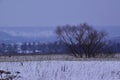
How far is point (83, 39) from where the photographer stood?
4112 centimetres

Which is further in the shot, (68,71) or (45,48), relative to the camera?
(45,48)

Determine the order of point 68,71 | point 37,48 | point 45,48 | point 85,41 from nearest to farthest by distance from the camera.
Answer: point 68,71 < point 85,41 < point 45,48 < point 37,48

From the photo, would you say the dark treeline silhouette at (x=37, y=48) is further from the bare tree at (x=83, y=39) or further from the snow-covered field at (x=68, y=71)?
the snow-covered field at (x=68, y=71)

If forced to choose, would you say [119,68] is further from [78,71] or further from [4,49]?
[4,49]

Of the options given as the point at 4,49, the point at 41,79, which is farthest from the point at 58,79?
the point at 4,49

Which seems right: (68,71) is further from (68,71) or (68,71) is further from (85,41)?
(85,41)

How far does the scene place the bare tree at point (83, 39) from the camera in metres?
38.2

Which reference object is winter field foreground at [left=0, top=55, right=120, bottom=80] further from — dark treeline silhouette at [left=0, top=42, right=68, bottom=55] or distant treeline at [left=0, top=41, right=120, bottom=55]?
dark treeline silhouette at [left=0, top=42, right=68, bottom=55]

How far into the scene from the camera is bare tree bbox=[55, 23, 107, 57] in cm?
3825

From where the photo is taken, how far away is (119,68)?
14633 mm

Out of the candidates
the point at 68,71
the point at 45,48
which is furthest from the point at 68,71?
the point at 45,48

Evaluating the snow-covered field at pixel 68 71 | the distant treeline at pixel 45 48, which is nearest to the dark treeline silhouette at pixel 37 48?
the distant treeline at pixel 45 48

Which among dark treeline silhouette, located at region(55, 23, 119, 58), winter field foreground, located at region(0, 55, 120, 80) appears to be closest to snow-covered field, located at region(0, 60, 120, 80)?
winter field foreground, located at region(0, 55, 120, 80)

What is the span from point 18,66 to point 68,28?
96.3 feet
